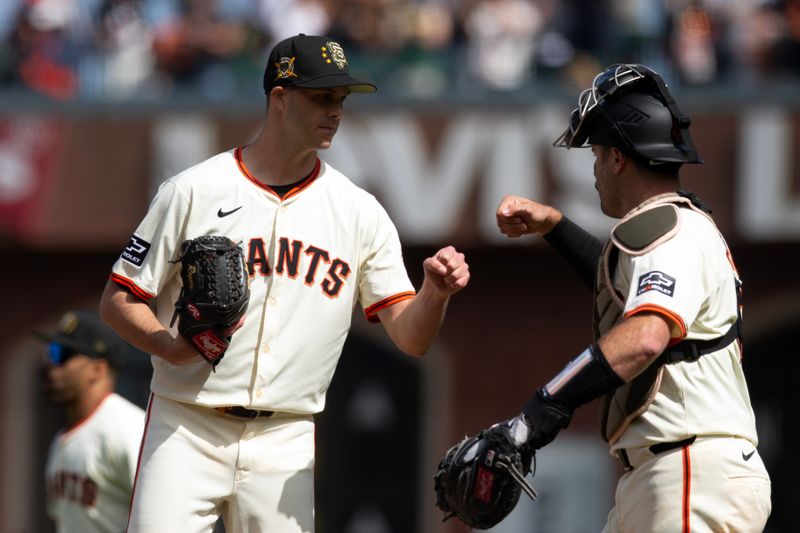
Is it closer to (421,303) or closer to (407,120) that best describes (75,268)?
A: (407,120)

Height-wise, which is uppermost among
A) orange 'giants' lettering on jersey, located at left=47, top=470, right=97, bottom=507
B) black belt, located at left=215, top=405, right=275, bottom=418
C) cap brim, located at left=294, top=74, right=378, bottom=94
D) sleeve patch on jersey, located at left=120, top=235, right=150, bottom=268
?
cap brim, located at left=294, top=74, right=378, bottom=94

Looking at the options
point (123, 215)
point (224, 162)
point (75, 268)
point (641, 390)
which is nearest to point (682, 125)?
point (641, 390)

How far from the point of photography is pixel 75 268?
13.4 meters

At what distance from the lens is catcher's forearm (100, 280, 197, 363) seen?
468cm

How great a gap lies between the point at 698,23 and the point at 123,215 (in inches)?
202

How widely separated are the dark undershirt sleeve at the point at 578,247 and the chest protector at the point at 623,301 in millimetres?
578

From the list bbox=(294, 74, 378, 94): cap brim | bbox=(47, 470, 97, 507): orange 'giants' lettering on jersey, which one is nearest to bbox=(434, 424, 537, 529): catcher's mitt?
bbox=(294, 74, 378, 94): cap brim

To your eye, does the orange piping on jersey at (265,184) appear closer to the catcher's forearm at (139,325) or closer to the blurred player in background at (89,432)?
the catcher's forearm at (139,325)

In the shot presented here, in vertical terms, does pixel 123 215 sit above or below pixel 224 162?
below

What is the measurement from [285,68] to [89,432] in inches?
93.9

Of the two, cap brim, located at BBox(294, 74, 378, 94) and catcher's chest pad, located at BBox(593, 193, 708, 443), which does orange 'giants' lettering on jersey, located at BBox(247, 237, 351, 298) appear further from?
catcher's chest pad, located at BBox(593, 193, 708, 443)

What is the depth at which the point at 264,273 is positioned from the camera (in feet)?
16.0

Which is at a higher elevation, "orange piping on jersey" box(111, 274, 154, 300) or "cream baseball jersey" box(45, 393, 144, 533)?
"orange piping on jersey" box(111, 274, 154, 300)

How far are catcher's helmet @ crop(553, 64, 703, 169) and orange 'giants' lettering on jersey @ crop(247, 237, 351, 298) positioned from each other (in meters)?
0.95
